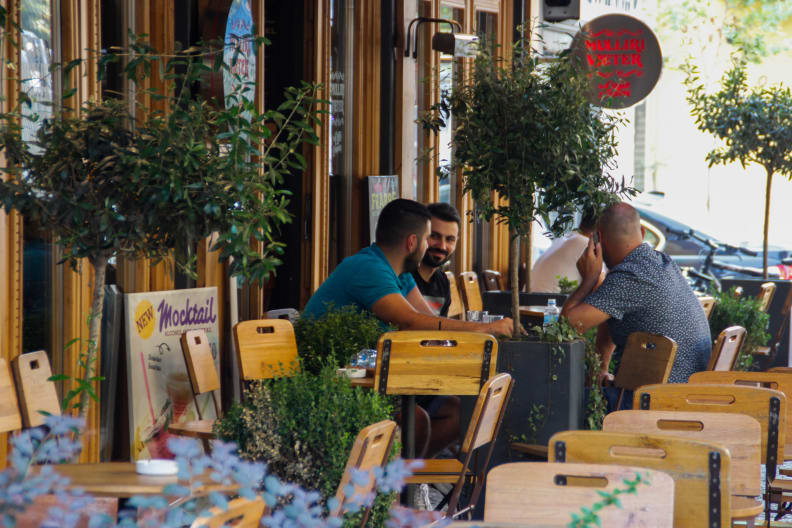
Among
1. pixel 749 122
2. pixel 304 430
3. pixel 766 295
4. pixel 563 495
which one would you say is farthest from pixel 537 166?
pixel 749 122

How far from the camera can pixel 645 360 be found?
5250mm

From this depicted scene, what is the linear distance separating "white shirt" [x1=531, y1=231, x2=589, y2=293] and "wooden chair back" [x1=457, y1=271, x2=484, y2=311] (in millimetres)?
546

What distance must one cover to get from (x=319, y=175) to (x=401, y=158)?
1.26m

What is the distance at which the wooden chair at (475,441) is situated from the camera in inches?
158

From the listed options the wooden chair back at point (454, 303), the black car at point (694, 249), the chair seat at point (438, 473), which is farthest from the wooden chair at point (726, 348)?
the black car at point (694, 249)

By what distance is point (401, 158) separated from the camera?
8625 mm

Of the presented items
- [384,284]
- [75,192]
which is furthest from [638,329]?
[75,192]

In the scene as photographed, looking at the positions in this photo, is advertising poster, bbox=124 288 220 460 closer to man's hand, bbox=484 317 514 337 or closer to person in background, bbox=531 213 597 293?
man's hand, bbox=484 317 514 337

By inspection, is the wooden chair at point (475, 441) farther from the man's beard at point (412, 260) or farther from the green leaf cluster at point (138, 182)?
the man's beard at point (412, 260)

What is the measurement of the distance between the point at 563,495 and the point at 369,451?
1.95 feet

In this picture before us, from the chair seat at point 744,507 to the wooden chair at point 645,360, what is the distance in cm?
126

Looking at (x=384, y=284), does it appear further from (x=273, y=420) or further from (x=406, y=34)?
(x=406, y=34)

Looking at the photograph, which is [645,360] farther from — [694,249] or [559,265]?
[694,249]

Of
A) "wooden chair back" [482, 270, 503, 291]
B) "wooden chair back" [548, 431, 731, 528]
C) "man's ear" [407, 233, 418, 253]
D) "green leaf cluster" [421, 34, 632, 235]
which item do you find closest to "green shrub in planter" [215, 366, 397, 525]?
"wooden chair back" [548, 431, 731, 528]
